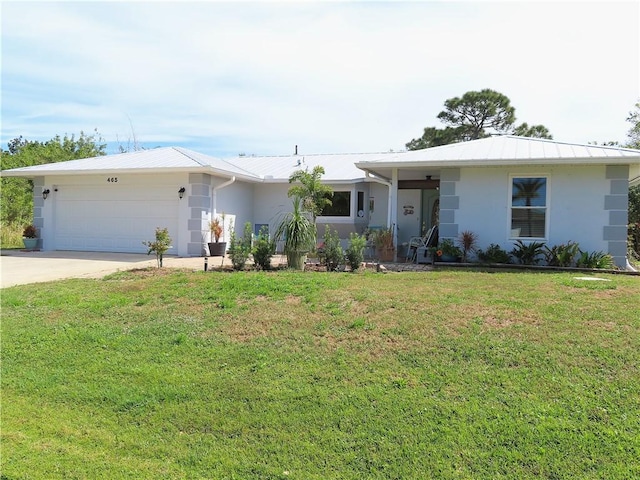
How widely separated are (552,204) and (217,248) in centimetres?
967

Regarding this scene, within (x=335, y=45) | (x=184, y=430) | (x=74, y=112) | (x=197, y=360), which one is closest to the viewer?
(x=184, y=430)

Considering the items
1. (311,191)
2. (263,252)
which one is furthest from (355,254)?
(311,191)

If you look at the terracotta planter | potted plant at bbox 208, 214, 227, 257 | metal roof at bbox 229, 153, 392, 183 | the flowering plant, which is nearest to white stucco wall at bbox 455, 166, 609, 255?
the flowering plant

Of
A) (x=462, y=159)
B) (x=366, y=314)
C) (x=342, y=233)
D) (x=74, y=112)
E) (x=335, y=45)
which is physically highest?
(x=74, y=112)

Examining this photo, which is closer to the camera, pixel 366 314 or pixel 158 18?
pixel 366 314

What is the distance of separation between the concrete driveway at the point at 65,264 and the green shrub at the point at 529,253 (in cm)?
773

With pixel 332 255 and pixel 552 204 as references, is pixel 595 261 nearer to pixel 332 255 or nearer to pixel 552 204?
pixel 552 204

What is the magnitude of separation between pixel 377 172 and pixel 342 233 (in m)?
3.29

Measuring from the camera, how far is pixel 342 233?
1645 centimetres

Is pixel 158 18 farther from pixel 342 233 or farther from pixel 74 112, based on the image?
pixel 74 112

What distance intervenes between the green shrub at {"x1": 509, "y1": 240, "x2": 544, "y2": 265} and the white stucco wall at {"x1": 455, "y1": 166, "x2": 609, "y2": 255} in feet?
0.89

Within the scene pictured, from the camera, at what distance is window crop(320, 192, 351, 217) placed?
16.6 metres

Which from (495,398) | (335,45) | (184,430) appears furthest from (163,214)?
(495,398)

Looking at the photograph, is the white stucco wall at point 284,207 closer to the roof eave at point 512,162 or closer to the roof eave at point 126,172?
the roof eave at point 126,172
